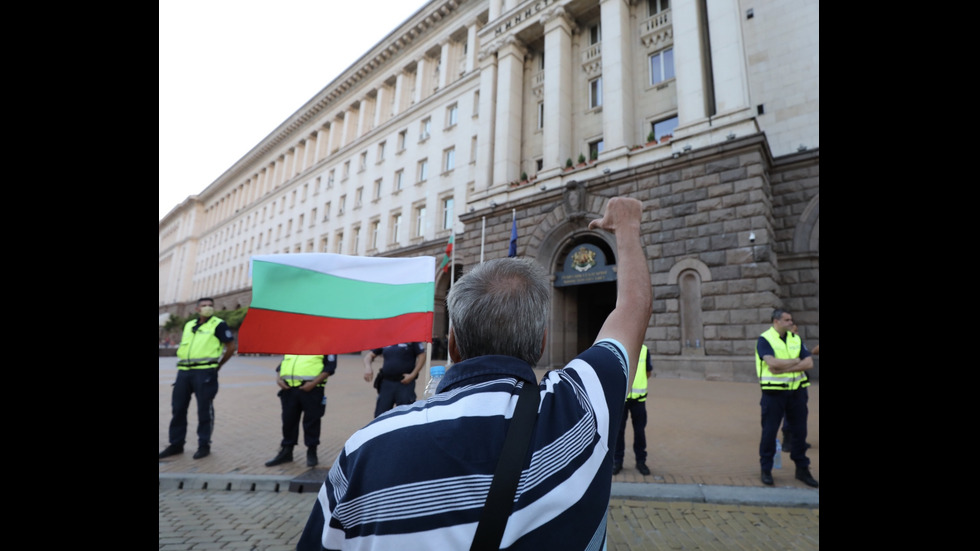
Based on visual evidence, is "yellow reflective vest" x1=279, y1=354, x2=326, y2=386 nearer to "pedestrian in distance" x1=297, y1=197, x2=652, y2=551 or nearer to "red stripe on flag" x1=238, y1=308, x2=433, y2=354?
"red stripe on flag" x1=238, y1=308, x2=433, y2=354

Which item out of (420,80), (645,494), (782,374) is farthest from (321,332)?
(420,80)

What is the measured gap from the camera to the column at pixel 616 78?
55.2 feet

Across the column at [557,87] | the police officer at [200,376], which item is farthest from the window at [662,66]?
the police officer at [200,376]

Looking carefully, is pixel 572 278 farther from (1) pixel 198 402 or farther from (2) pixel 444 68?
(2) pixel 444 68

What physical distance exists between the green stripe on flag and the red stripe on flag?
2.2 inches

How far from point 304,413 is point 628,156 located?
13742mm

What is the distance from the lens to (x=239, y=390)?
12.1 meters

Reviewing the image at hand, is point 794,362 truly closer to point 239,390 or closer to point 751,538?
point 751,538

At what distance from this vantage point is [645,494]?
432 cm

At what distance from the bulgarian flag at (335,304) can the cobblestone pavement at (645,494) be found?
1571 mm

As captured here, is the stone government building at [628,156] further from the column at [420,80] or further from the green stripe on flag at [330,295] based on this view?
the green stripe on flag at [330,295]

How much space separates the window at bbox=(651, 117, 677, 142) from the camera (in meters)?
17.0

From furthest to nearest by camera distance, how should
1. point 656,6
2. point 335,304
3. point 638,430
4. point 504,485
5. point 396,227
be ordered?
point 396,227
point 656,6
point 638,430
point 335,304
point 504,485
